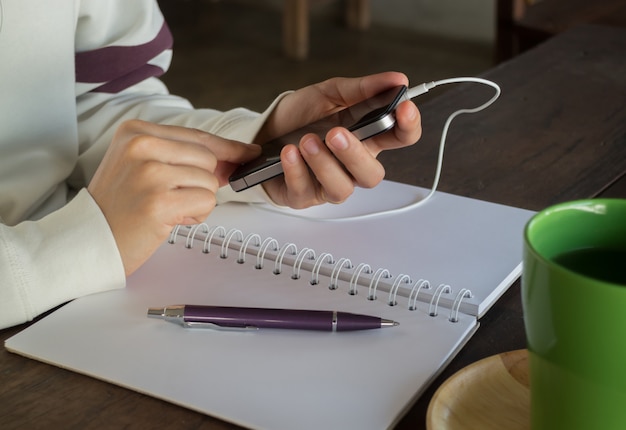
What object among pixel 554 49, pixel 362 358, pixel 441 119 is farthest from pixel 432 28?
pixel 362 358

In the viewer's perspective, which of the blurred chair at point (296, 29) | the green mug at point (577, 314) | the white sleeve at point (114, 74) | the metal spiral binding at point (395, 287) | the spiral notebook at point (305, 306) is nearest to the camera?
the green mug at point (577, 314)

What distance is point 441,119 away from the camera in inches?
40.9

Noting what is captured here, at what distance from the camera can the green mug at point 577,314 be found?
37 cm

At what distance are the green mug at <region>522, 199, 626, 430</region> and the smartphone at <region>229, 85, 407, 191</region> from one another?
0.29 m

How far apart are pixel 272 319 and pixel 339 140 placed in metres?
0.18

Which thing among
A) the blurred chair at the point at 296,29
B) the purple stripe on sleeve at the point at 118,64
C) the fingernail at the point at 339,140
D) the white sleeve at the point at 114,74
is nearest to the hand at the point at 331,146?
the fingernail at the point at 339,140

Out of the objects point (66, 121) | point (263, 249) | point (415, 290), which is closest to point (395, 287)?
point (415, 290)

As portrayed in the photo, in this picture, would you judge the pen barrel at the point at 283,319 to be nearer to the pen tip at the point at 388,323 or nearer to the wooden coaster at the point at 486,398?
the pen tip at the point at 388,323

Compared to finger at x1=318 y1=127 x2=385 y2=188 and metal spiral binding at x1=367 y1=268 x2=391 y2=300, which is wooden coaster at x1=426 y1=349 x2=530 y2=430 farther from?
finger at x1=318 y1=127 x2=385 y2=188

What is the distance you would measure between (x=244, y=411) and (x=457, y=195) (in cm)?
39

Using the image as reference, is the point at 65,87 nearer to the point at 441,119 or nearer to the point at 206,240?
the point at 206,240

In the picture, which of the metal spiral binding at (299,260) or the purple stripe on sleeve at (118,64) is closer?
the metal spiral binding at (299,260)

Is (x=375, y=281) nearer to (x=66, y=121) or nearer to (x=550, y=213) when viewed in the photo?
(x=550, y=213)

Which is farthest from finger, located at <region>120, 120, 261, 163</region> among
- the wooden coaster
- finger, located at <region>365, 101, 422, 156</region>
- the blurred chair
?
the blurred chair
